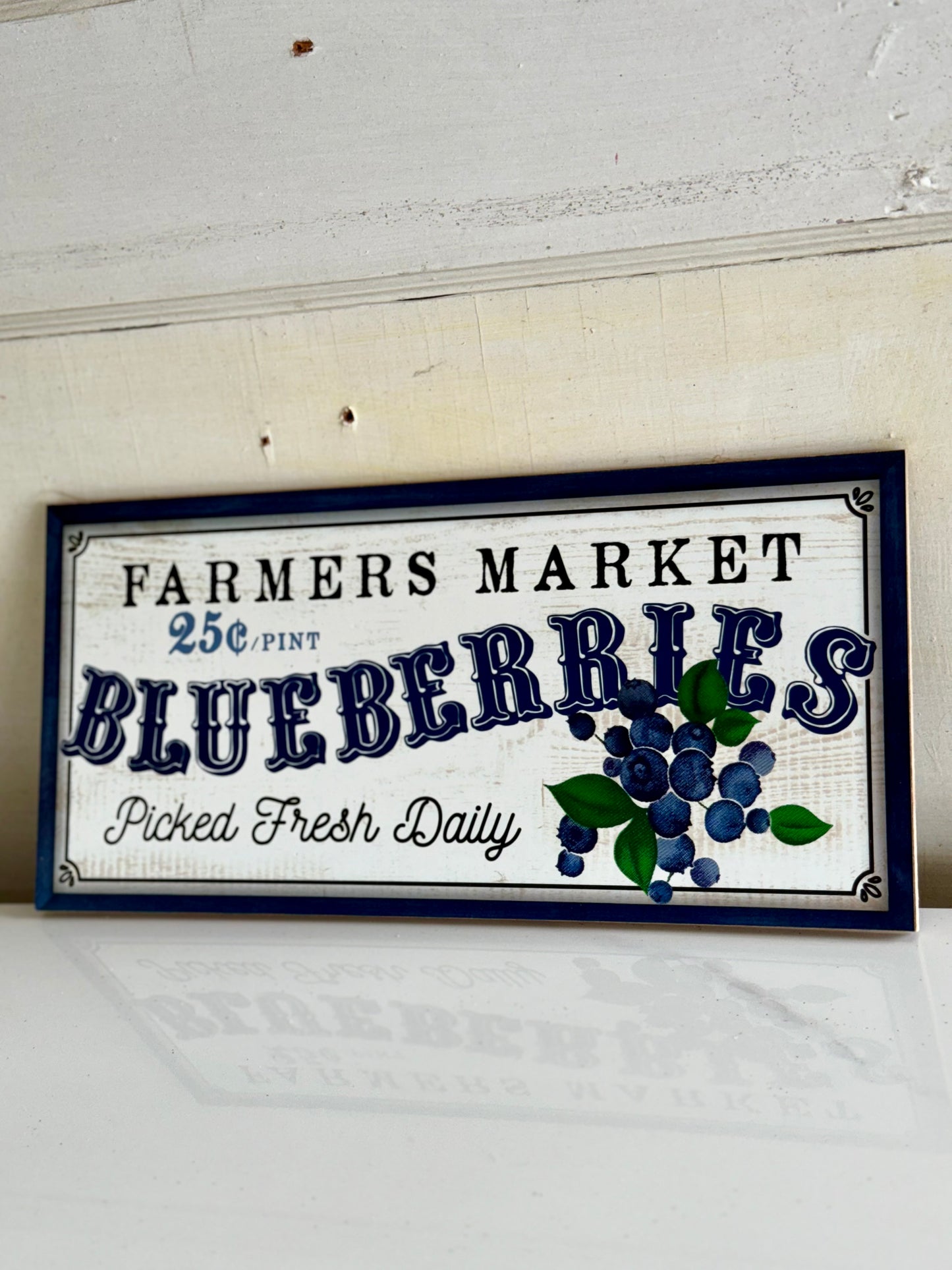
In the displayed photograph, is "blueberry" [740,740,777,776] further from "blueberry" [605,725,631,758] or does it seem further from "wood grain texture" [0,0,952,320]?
"wood grain texture" [0,0,952,320]

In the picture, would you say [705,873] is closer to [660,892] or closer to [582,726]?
[660,892]

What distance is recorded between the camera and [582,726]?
878mm

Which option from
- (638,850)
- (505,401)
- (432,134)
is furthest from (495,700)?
(432,134)

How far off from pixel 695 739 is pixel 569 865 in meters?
0.16

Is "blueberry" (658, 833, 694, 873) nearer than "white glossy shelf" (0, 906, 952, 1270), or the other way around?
"white glossy shelf" (0, 906, 952, 1270)

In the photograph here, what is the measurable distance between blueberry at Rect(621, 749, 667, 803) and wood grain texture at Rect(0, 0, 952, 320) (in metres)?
0.47

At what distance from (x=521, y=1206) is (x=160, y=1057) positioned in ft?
0.93

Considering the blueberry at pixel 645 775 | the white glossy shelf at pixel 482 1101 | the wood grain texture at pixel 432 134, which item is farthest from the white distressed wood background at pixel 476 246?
the white glossy shelf at pixel 482 1101

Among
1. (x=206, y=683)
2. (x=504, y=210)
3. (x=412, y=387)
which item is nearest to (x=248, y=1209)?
(x=206, y=683)

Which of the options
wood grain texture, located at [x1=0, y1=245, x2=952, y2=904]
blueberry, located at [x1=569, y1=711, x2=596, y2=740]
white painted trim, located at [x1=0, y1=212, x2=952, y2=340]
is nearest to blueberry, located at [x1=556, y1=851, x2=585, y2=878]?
blueberry, located at [x1=569, y1=711, x2=596, y2=740]

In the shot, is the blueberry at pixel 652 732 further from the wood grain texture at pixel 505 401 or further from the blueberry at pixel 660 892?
the wood grain texture at pixel 505 401

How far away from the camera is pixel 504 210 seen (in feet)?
2.97

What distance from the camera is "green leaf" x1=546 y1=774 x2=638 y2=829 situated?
0.86 meters

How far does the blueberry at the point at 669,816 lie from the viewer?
850mm
